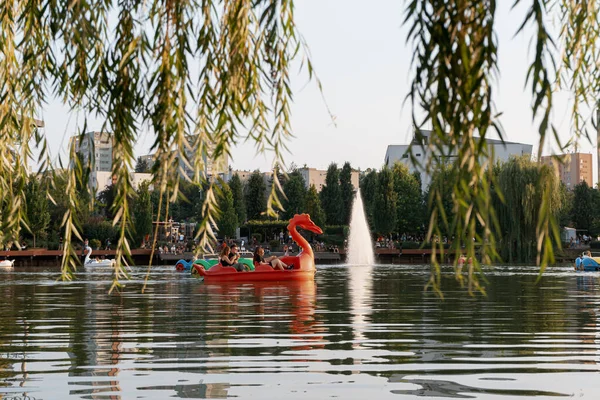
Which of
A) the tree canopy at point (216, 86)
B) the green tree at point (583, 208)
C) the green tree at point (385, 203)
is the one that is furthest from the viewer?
the green tree at point (583, 208)

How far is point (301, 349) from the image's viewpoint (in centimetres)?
1017

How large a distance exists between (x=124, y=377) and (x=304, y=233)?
83.1m

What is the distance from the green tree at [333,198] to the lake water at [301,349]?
76.0 m

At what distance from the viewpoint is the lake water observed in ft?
24.6

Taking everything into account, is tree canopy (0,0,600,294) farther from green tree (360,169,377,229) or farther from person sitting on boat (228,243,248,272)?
green tree (360,169,377,229)

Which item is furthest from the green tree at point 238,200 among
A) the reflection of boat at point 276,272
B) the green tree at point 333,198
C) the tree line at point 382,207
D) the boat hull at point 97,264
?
the reflection of boat at point 276,272

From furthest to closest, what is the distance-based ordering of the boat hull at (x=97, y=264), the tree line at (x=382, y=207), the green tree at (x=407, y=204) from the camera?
the green tree at (x=407, y=204) < the boat hull at (x=97, y=264) < the tree line at (x=382, y=207)

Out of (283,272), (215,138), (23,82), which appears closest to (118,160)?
(215,138)

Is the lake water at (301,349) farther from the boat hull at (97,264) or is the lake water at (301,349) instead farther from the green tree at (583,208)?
the green tree at (583,208)

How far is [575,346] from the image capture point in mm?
10484

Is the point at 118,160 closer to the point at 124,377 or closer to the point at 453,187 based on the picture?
the point at 453,187

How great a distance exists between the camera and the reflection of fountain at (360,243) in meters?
67.2

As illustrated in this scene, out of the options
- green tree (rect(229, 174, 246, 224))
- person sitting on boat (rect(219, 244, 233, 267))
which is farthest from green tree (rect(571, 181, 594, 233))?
person sitting on boat (rect(219, 244, 233, 267))

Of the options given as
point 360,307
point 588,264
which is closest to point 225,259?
point 360,307
